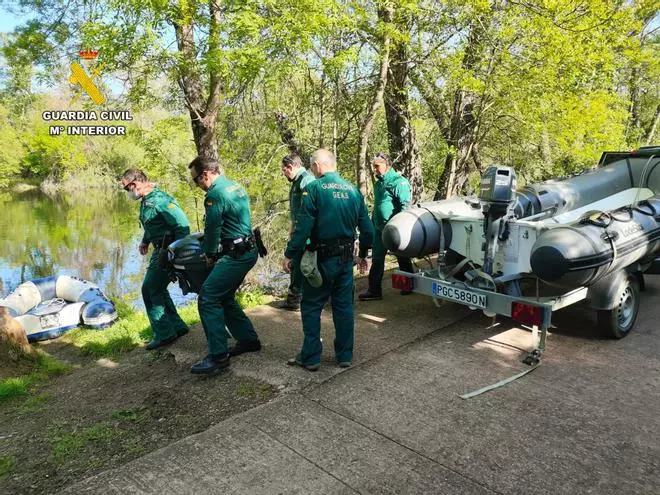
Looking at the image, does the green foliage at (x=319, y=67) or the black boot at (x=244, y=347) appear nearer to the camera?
the black boot at (x=244, y=347)

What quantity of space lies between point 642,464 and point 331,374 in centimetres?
207

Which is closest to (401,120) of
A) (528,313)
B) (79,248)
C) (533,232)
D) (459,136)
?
(459,136)

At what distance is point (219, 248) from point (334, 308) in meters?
1.05

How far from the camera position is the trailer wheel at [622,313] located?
172 inches

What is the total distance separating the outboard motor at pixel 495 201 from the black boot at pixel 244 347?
2.15m

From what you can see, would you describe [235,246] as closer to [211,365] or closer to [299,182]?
[211,365]

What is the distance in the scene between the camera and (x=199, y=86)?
7.17 metres

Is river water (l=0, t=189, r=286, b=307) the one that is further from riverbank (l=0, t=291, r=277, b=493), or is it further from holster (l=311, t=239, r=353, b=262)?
holster (l=311, t=239, r=353, b=262)

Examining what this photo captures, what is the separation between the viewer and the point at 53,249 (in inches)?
811

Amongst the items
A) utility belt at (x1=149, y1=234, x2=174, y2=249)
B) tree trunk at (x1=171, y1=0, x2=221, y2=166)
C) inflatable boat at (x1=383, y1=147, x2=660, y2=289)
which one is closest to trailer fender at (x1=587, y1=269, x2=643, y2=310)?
inflatable boat at (x1=383, y1=147, x2=660, y2=289)

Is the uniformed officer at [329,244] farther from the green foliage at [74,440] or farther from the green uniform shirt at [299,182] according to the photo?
the green foliage at [74,440]

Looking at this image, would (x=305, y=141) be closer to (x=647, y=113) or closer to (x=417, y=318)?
(x=417, y=318)

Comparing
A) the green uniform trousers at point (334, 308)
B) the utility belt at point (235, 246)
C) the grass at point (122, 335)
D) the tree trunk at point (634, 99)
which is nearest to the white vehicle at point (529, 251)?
the green uniform trousers at point (334, 308)

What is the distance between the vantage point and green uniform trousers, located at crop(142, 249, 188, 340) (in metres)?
4.71
